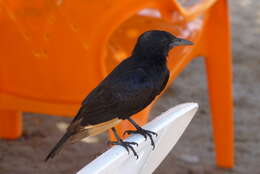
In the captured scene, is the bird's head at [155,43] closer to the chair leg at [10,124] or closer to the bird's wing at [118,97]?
the bird's wing at [118,97]

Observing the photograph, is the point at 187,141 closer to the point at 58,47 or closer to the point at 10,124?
the point at 10,124

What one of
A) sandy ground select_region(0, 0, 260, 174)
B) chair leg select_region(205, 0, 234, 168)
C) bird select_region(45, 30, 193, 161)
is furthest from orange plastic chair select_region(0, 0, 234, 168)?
sandy ground select_region(0, 0, 260, 174)

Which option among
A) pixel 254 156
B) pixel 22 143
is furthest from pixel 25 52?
pixel 254 156

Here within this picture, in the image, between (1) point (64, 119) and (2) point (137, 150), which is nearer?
(2) point (137, 150)

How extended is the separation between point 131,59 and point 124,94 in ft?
0.67

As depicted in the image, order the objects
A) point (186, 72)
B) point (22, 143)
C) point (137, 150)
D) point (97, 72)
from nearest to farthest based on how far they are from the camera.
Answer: point (137, 150)
point (97, 72)
point (22, 143)
point (186, 72)

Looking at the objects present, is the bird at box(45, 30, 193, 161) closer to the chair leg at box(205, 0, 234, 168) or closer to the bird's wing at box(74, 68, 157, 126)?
the bird's wing at box(74, 68, 157, 126)

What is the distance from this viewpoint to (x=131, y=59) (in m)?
2.15

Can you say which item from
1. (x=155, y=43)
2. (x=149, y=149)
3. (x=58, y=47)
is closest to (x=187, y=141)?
(x=58, y=47)

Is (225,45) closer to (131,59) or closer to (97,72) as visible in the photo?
(97,72)

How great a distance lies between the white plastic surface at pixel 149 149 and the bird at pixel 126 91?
1.36ft

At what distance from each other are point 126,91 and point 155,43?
0.84 feet

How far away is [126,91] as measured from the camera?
1990mm

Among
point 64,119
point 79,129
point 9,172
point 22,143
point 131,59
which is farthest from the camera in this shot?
point 64,119
